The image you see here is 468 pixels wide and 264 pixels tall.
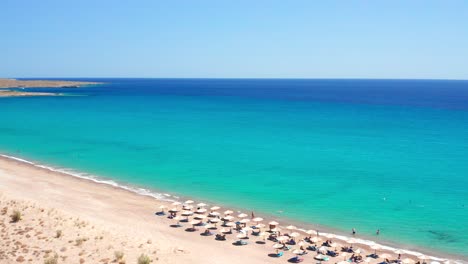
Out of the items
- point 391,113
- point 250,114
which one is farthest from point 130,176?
point 391,113

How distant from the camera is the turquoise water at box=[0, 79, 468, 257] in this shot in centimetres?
3969

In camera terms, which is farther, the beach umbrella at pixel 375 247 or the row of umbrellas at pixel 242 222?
the beach umbrella at pixel 375 247

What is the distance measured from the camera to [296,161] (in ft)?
198

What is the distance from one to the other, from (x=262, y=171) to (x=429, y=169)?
888 inches

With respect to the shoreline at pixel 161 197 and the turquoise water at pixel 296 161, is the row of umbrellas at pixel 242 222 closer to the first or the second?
the shoreline at pixel 161 197

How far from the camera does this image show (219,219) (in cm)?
3634

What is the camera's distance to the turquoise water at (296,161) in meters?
39.7

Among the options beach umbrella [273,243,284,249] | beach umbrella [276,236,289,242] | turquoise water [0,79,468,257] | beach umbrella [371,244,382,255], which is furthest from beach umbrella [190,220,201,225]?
beach umbrella [371,244,382,255]

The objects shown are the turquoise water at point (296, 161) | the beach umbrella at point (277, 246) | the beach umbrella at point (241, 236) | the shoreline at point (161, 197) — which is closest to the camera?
the beach umbrella at point (277, 246)

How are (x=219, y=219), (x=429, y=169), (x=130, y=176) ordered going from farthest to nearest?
(x=429, y=169)
(x=130, y=176)
(x=219, y=219)

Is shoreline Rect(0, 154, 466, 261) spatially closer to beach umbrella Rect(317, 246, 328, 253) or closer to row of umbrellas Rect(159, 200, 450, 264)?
row of umbrellas Rect(159, 200, 450, 264)

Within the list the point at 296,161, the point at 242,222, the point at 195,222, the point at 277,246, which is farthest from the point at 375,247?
the point at 296,161

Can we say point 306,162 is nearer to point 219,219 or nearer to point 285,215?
point 285,215

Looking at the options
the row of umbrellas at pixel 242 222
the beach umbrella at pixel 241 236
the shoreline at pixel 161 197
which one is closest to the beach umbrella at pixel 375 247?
the row of umbrellas at pixel 242 222
